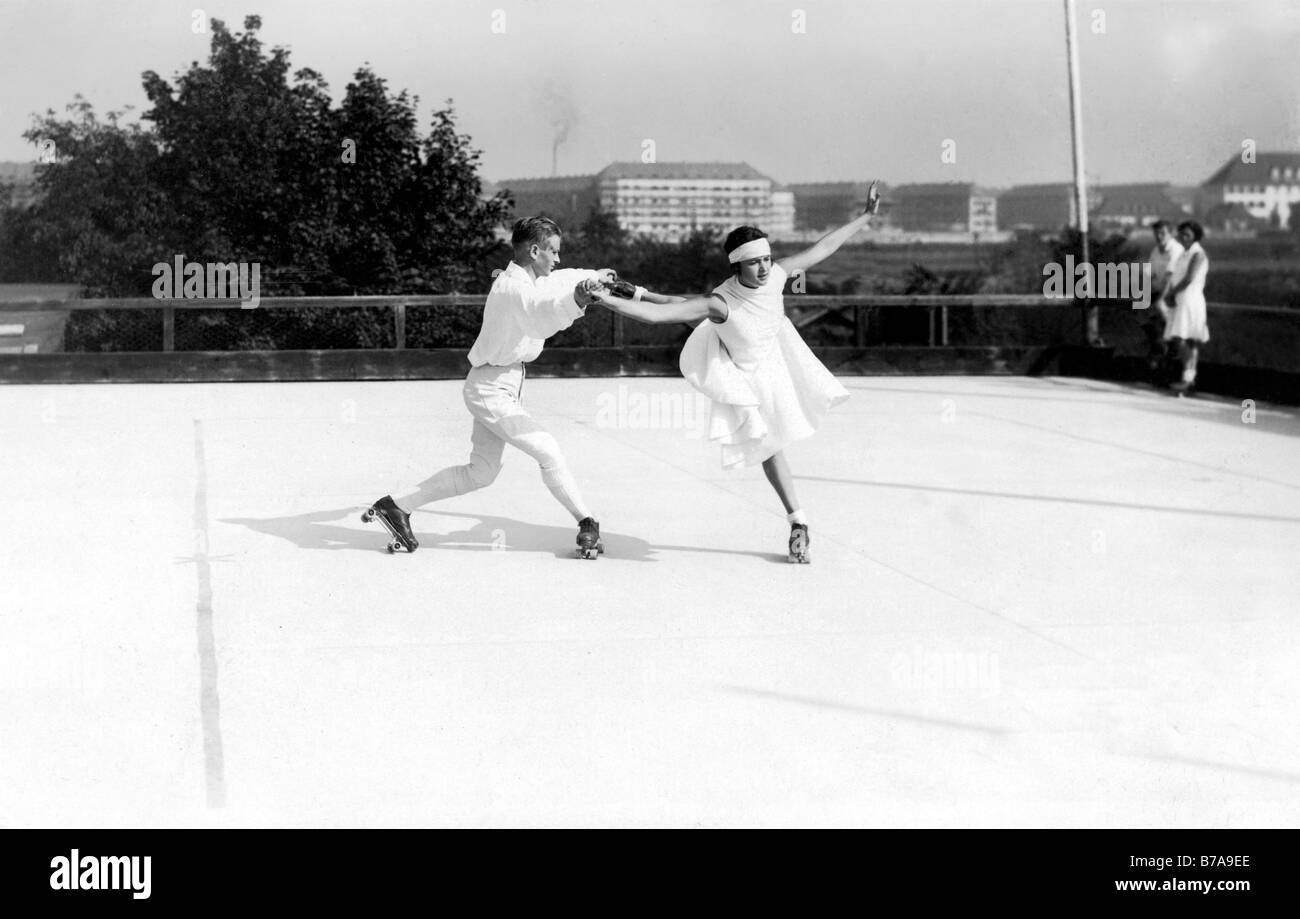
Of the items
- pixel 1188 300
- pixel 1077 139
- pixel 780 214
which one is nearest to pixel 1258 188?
pixel 1077 139

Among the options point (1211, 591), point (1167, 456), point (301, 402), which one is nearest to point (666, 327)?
point (301, 402)

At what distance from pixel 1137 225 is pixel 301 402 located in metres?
15.4

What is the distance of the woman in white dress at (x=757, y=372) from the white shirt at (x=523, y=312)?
0.75m

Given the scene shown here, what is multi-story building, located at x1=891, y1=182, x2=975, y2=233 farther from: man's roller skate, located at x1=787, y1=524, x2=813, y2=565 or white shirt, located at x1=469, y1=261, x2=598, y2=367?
white shirt, located at x1=469, y1=261, x2=598, y2=367

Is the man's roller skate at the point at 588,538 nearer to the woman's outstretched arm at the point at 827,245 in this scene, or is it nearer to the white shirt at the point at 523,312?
the white shirt at the point at 523,312

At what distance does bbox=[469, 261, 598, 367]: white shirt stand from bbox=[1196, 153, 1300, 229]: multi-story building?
20.3m

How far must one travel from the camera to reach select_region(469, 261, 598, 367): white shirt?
7.32m

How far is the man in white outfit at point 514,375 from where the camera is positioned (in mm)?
7465

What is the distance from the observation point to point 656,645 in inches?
249

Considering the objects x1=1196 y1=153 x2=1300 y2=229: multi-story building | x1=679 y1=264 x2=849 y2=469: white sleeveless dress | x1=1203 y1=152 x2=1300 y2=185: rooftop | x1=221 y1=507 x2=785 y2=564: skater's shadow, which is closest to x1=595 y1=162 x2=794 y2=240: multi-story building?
x1=1196 y1=153 x2=1300 y2=229: multi-story building

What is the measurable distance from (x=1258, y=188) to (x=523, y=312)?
21.8 m

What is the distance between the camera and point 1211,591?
24.1 feet

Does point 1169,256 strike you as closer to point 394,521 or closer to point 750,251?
point 750,251

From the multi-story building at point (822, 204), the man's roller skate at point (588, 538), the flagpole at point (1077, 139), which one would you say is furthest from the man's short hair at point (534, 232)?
the multi-story building at point (822, 204)
